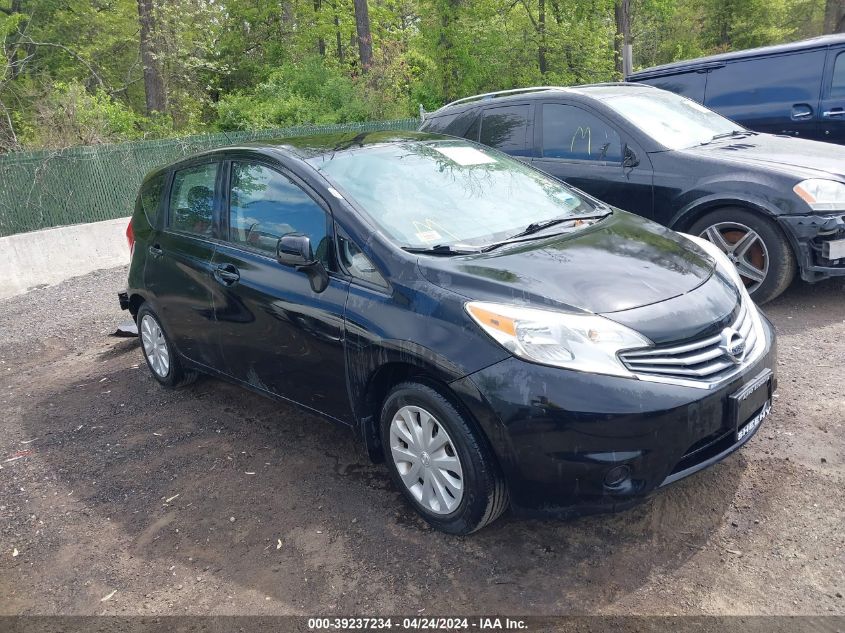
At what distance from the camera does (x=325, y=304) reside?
354cm

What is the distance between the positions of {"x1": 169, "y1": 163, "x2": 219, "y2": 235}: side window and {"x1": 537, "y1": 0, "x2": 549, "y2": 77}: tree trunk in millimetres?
19401

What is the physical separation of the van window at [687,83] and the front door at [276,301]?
21.6ft

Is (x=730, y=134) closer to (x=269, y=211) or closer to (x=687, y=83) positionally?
(x=687, y=83)

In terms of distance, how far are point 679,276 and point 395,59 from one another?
20.0 m

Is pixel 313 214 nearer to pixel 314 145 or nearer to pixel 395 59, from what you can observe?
pixel 314 145

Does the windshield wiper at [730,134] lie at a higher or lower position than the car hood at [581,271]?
higher

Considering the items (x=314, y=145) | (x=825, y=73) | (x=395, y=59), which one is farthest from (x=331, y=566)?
(x=395, y=59)

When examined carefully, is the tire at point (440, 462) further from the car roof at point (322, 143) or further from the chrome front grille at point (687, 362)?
the car roof at point (322, 143)

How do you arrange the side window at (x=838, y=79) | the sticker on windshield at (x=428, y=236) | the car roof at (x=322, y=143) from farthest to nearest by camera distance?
the side window at (x=838, y=79) → the car roof at (x=322, y=143) → the sticker on windshield at (x=428, y=236)

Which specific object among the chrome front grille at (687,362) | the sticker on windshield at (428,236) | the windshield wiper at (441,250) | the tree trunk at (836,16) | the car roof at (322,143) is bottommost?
the chrome front grille at (687,362)

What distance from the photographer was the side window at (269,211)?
3.70 meters

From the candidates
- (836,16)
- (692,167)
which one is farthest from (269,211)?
(836,16)

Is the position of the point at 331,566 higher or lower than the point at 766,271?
lower

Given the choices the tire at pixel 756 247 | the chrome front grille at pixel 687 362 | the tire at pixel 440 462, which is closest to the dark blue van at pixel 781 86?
the tire at pixel 756 247
